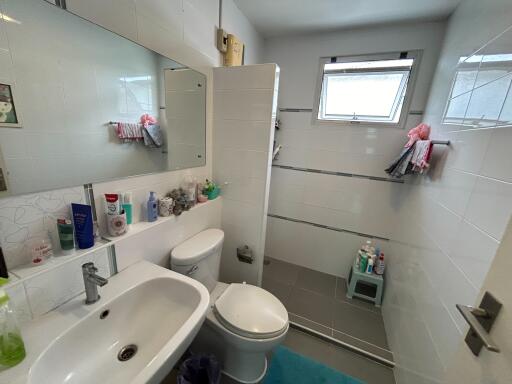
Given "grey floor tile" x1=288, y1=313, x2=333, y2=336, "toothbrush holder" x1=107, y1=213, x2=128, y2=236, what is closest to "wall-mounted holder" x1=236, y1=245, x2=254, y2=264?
"grey floor tile" x1=288, y1=313, x2=333, y2=336

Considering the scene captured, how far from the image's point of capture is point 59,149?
739 millimetres

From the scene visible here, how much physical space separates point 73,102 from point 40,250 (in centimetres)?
53

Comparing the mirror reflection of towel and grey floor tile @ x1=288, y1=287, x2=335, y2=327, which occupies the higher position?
the mirror reflection of towel

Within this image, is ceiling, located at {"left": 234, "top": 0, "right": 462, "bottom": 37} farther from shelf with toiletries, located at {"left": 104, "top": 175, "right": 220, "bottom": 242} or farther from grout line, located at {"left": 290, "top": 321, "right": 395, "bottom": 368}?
grout line, located at {"left": 290, "top": 321, "right": 395, "bottom": 368}

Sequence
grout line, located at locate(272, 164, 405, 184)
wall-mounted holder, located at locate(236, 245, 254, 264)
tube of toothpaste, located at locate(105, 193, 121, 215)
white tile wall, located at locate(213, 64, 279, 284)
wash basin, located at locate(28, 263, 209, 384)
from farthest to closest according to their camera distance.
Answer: grout line, located at locate(272, 164, 405, 184) → wall-mounted holder, located at locate(236, 245, 254, 264) → white tile wall, located at locate(213, 64, 279, 284) → tube of toothpaste, located at locate(105, 193, 121, 215) → wash basin, located at locate(28, 263, 209, 384)

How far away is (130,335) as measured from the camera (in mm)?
841

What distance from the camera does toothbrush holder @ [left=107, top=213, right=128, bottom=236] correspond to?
863 mm

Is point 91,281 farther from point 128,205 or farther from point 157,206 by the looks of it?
point 157,206

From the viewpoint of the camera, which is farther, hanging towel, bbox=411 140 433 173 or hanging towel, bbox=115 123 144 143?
hanging towel, bbox=411 140 433 173

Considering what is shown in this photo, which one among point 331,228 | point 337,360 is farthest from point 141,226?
point 331,228

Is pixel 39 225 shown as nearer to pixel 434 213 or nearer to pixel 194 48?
pixel 194 48

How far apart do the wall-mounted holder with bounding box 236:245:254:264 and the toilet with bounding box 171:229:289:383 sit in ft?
0.97

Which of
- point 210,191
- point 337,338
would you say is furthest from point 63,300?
point 337,338

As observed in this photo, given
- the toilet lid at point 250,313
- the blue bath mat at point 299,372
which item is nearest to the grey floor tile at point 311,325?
the blue bath mat at point 299,372
